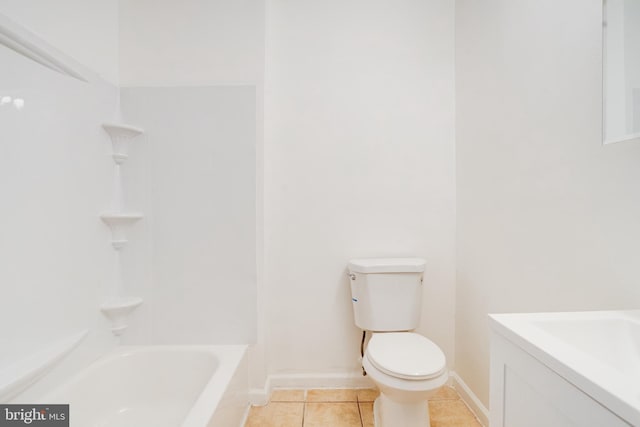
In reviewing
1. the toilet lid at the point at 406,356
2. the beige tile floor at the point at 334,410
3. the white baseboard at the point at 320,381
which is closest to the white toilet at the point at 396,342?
the toilet lid at the point at 406,356

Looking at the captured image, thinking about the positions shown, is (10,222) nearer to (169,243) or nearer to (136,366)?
(169,243)

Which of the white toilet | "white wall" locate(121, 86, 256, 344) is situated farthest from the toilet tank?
"white wall" locate(121, 86, 256, 344)

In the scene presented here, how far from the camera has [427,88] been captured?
1.83 m

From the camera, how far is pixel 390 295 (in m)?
1.64

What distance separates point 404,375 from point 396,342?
9.6 inches

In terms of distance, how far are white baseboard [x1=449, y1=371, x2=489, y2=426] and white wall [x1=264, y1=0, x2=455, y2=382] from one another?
633 mm

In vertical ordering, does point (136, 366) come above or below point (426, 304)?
below

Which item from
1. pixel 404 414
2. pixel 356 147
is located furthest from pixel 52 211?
pixel 404 414

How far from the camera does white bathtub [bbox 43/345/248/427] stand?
1.32 meters

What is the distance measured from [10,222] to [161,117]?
851 millimetres

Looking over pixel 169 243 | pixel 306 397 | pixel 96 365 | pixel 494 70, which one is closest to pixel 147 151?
pixel 169 243

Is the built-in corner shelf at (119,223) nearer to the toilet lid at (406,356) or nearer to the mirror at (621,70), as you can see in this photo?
the toilet lid at (406,356)
